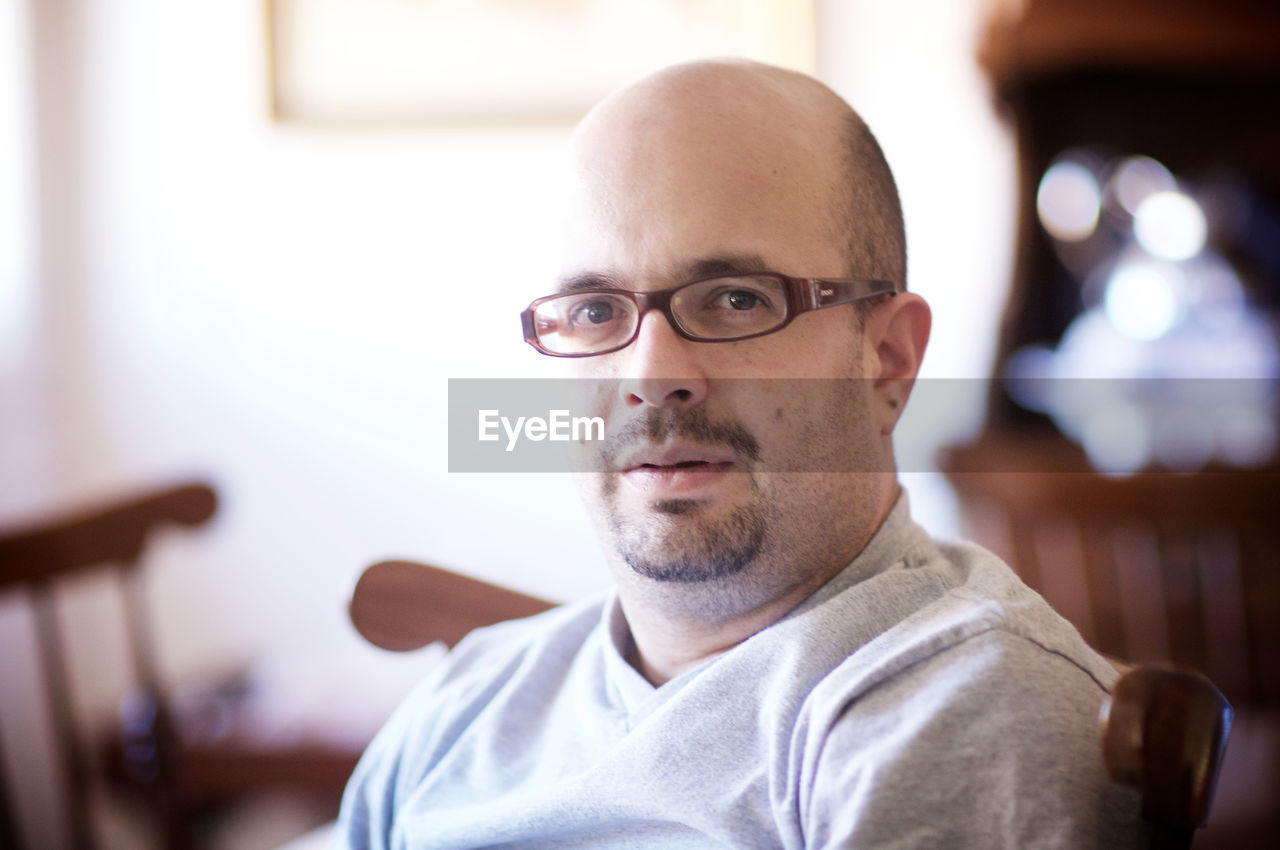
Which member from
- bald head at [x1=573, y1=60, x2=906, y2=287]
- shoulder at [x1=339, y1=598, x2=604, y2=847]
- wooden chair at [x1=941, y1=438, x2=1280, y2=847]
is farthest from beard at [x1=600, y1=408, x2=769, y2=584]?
wooden chair at [x1=941, y1=438, x2=1280, y2=847]

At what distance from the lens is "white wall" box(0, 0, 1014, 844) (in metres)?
1.72

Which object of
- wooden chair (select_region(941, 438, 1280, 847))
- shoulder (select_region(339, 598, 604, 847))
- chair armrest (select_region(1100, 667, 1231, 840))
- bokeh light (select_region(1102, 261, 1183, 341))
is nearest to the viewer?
chair armrest (select_region(1100, 667, 1231, 840))

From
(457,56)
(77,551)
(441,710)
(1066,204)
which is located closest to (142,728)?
(77,551)

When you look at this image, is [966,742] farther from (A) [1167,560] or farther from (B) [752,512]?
(A) [1167,560]

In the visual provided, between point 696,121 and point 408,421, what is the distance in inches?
51.7

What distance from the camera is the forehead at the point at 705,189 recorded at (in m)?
0.57

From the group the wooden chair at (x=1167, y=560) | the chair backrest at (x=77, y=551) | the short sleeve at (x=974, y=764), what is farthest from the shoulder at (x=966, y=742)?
the chair backrest at (x=77, y=551)

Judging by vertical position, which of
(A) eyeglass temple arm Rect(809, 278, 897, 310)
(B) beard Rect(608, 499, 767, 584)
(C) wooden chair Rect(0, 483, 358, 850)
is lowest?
(C) wooden chair Rect(0, 483, 358, 850)

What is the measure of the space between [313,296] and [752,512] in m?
1.42

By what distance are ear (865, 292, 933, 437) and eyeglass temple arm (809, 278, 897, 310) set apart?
1.1 inches

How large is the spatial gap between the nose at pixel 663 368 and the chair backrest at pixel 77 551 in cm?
90

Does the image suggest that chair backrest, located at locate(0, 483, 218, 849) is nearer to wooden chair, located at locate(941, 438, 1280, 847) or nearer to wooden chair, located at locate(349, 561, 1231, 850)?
wooden chair, located at locate(941, 438, 1280, 847)

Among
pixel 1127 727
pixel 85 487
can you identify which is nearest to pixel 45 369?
pixel 85 487
